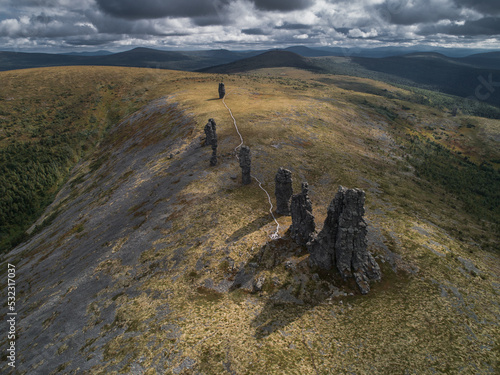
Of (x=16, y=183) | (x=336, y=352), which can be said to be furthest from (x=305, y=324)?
(x=16, y=183)

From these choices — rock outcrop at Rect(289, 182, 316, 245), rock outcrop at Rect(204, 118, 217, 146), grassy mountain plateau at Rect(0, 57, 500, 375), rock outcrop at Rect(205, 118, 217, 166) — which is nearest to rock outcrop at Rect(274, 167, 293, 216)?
grassy mountain plateau at Rect(0, 57, 500, 375)

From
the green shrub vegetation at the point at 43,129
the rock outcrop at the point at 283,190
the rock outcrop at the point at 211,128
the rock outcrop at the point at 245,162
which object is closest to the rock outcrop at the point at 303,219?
the rock outcrop at the point at 283,190

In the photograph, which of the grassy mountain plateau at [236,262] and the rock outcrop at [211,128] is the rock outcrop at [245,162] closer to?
the grassy mountain plateau at [236,262]

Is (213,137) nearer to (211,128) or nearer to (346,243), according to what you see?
(211,128)

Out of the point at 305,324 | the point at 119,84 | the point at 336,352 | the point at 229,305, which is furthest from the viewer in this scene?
the point at 119,84

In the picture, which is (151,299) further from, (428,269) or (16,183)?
(16,183)

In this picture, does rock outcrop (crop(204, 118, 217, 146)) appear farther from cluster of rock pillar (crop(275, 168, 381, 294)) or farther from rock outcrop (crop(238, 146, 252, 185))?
cluster of rock pillar (crop(275, 168, 381, 294))

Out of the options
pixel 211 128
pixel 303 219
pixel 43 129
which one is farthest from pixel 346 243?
pixel 43 129
